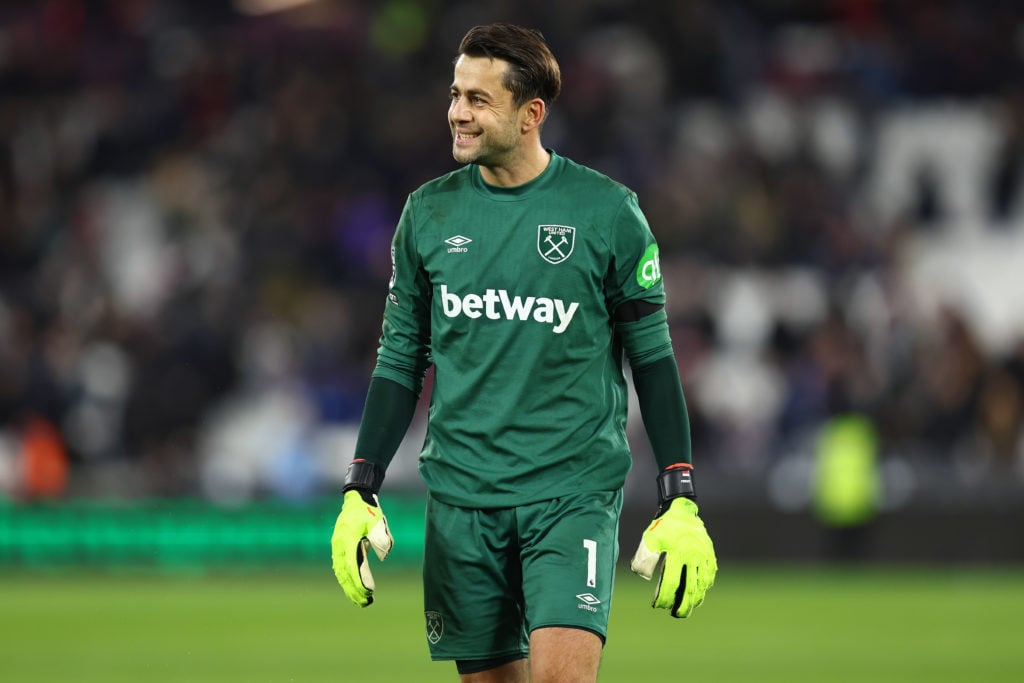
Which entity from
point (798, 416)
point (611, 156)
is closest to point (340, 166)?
point (611, 156)

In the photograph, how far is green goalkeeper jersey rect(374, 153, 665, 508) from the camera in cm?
508

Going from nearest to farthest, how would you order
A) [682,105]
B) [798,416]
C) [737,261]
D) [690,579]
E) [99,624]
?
1. [690,579]
2. [99,624]
3. [798,416]
4. [737,261]
5. [682,105]

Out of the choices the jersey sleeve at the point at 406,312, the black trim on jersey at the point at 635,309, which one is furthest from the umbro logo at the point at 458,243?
the black trim on jersey at the point at 635,309

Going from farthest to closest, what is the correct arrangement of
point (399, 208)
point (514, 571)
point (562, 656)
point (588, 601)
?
point (399, 208) → point (514, 571) → point (588, 601) → point (562, 656)

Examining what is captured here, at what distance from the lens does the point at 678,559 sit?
4941 millimetres

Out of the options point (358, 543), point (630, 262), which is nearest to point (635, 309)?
point (630, 262)

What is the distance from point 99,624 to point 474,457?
25.6 ft

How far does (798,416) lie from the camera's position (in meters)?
15.9

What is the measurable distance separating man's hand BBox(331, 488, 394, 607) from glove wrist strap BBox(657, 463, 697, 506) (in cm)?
78

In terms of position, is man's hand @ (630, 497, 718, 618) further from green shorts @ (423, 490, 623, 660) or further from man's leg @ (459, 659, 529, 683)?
man's leg @ (459, 659, 529, 683)

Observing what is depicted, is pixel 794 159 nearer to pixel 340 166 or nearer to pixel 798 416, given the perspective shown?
pixel 798 416

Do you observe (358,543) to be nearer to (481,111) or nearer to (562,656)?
(562,656)

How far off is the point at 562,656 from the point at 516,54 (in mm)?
1676

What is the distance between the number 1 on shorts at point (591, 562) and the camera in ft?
16.3
